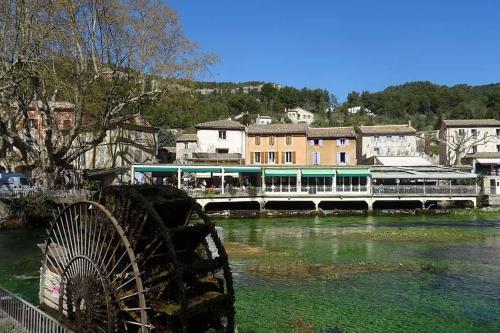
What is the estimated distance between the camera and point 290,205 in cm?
4431

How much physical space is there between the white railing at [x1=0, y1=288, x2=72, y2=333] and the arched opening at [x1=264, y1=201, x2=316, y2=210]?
1359 inches

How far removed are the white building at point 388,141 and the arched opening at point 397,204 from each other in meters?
14.2

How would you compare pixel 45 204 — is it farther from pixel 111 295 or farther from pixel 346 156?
pixel 346 156

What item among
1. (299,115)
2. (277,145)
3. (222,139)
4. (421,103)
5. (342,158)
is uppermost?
(421,103)

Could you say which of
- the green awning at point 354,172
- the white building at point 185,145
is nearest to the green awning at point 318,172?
the green awning at point 354,172

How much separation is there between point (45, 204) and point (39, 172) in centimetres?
321

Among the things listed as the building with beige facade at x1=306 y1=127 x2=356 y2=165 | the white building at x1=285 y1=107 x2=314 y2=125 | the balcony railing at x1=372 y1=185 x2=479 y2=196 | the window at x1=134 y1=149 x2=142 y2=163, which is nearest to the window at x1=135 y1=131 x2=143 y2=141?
the window at x1=134 y1=149 x2=142 y2=163

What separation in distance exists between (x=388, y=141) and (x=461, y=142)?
8650mm

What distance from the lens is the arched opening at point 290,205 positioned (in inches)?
1736

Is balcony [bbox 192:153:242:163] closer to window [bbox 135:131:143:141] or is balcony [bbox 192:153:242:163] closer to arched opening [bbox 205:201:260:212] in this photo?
window [bbox 135:131:143:141]

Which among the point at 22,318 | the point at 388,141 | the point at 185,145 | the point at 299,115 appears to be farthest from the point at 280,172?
the point at 299,115

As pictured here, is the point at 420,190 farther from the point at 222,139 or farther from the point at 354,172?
the point at 222,139

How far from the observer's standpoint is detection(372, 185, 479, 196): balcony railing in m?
42.3

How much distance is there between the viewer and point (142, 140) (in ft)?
164
